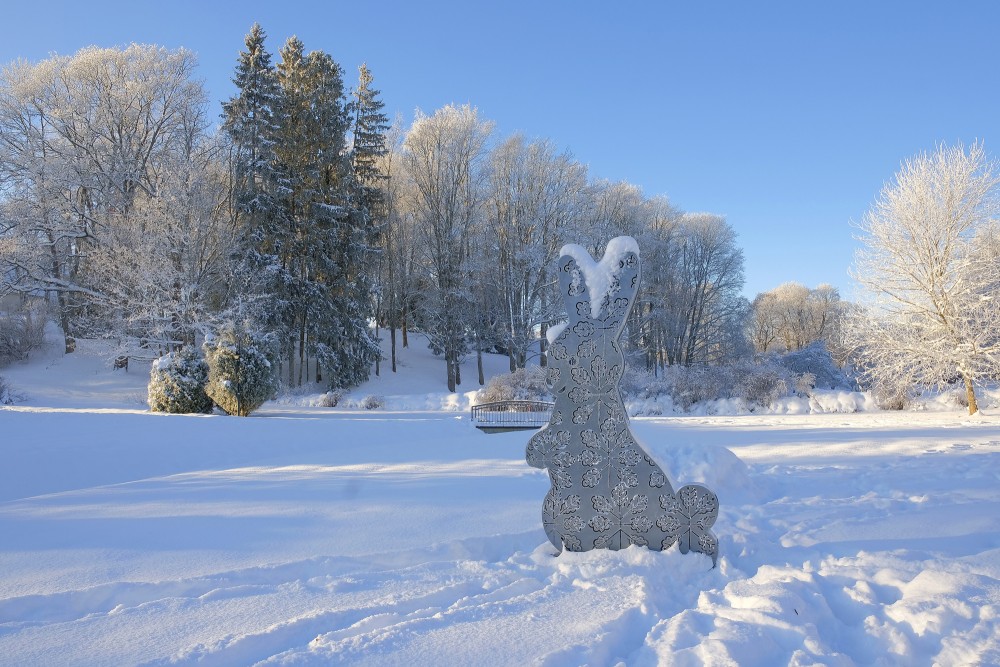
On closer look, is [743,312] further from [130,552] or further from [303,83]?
[130,552]

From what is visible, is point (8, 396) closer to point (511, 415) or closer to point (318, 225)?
point (318, 225)

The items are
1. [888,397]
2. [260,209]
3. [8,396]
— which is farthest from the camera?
[260,209]

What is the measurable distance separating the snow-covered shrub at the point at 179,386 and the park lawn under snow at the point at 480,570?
5751 mm

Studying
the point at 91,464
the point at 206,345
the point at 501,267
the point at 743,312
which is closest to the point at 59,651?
the point at 91,464

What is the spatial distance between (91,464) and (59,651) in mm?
7233

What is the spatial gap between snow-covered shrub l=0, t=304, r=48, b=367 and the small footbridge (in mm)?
18898

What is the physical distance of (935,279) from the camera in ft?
51.9

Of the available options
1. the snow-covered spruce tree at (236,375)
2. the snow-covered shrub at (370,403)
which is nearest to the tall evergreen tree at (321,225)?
the snow-covered shrub at (370,403)

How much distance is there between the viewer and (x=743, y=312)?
120ft

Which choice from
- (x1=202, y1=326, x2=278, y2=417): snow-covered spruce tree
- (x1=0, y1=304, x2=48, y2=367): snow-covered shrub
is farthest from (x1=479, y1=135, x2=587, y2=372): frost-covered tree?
(x1=0, y1=304, x2=48, y2=367): snow-covered shrub

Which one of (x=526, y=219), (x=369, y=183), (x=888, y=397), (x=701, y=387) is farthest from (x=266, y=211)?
(x=888, y=397)

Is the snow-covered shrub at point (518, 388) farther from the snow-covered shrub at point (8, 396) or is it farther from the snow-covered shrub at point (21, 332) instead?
the snow-covered shrub at point (21, 332)

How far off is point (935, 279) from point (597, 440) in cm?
1634

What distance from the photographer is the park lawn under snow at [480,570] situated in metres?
2.74
